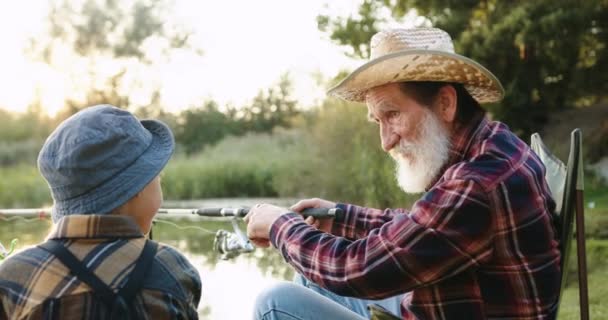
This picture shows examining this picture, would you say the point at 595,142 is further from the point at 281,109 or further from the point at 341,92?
the point at 281,109

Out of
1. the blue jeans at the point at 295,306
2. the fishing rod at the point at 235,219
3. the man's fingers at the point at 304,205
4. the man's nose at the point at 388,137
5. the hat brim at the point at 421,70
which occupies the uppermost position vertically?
the hat brim at the point at 421,70

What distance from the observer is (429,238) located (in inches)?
46.8

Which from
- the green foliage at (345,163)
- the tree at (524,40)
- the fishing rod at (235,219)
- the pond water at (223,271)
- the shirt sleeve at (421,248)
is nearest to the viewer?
the shirt sleeve at (421,248)

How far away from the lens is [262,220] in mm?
1443

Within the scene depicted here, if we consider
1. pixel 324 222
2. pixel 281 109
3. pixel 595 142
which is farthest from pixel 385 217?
pixel 281 109

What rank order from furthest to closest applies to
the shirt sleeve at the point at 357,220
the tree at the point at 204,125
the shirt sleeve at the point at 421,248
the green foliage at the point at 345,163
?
the tree at the point at 204,125 → the green foliage at the point at 345,163 → the shirt sleeve at the point at 357,220 → the shirt sleeve at the point at 421,248

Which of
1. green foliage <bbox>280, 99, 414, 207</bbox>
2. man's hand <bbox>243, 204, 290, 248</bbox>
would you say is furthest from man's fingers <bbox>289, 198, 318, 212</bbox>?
green foliage <bbox>280, 99, 414, 207</bbox>

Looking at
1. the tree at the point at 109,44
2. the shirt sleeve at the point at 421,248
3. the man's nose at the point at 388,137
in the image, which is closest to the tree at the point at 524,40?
the man's nose at the point at 388,137

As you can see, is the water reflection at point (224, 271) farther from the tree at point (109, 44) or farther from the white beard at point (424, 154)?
the tree at point (109, 44)

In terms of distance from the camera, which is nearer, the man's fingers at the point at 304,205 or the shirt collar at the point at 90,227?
the shirt collar at the point at 90,227

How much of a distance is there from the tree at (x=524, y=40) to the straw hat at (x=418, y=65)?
5485mm

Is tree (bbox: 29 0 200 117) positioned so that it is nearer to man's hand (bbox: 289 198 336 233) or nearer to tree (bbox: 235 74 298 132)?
tree (bbox: 235 74 298 132)

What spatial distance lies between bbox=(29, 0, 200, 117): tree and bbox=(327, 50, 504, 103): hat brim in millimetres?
15178

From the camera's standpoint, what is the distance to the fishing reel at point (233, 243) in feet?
5.94
